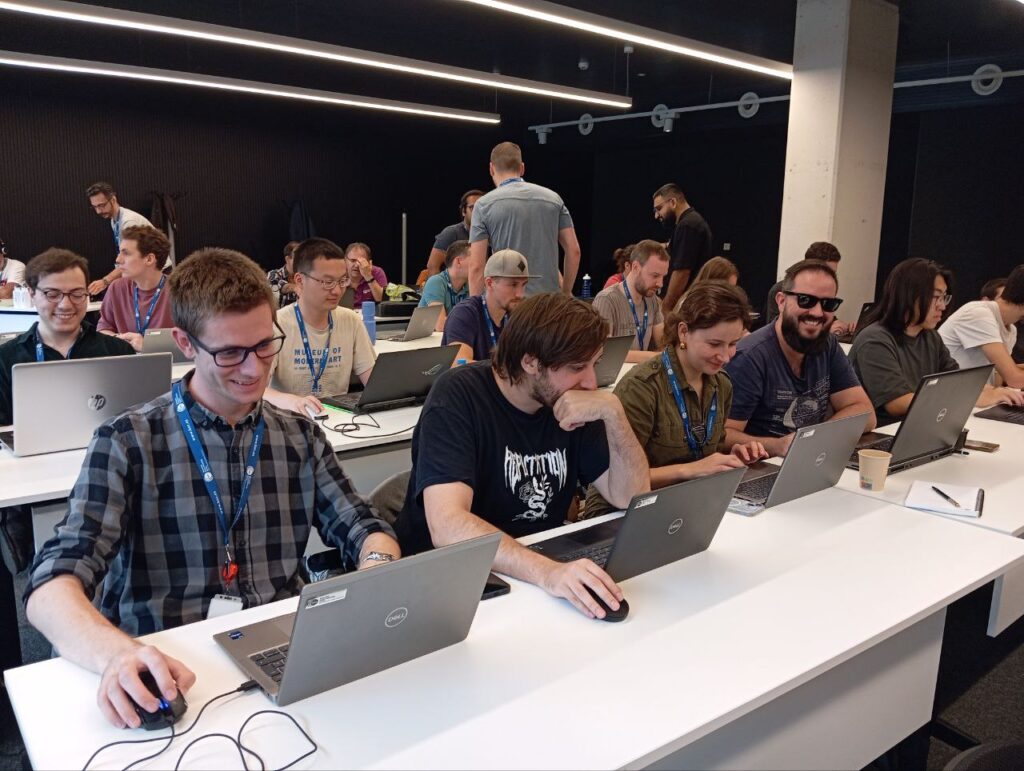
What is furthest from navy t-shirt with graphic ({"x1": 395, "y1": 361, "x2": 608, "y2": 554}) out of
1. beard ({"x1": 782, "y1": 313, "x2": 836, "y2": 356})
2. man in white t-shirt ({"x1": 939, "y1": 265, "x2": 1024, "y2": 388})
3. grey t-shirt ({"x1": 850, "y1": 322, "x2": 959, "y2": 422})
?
man in white t-shirt ({"x1": 939, "y1": 265, "x2": 1024, "y2": 388})

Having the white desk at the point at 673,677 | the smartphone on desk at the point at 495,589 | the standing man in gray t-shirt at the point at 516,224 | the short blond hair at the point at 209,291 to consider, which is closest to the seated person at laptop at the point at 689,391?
the white desk at the point at 673,677

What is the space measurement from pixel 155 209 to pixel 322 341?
7.25m

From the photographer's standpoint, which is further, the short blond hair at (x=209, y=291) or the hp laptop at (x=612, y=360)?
the hp laptop at (x=612, y=360)

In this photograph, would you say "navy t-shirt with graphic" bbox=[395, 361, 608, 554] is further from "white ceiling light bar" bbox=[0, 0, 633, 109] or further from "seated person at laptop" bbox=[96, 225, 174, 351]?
"white ceiling light bar" bbox=[0, 0, 633, 109]

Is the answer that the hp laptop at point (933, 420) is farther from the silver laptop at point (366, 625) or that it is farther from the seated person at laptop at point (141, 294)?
the seated person at laptop at point (141, 294)

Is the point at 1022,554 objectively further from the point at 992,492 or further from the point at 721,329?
the point at 721,329

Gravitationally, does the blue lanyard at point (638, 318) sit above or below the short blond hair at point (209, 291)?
below

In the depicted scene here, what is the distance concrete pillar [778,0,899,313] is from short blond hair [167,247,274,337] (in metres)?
5.42

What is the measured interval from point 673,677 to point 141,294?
3806mm

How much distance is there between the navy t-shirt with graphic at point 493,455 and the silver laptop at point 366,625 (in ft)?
1.68

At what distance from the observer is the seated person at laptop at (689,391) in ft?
7.73

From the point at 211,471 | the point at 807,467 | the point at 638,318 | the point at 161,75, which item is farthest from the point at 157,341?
the point at 161,75

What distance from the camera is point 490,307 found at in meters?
3.75

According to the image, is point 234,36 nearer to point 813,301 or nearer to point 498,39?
point 498,39
